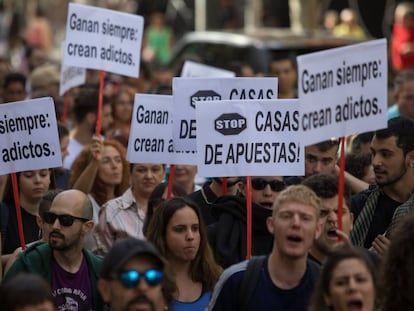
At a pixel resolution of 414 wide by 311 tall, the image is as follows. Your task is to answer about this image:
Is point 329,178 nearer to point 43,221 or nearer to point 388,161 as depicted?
point 388,161

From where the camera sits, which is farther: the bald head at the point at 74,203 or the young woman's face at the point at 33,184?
the young woman's face at the point at 33,184

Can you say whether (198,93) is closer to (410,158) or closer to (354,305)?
(410,158)

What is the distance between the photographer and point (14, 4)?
4066 centimetres

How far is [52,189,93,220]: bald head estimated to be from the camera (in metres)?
9.77

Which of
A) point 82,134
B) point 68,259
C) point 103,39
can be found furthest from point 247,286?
point 82,134

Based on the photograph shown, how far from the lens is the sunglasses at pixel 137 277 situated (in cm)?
759

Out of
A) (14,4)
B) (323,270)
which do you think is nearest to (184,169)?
(323,270)

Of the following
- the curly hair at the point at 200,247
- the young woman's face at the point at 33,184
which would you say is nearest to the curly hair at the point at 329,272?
the curly hair at the point at 200,247

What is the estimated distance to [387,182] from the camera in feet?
34.5

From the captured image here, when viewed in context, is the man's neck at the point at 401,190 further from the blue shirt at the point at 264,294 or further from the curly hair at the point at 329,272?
the curly hair at the point at 329,272

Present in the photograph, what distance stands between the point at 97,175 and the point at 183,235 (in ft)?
10.2

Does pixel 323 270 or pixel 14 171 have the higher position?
pixel 14 171

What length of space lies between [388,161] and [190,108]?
5.12ft

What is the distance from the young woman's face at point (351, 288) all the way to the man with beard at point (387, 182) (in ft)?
7.99
